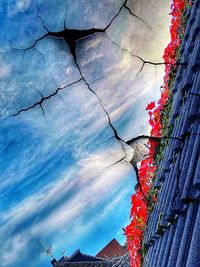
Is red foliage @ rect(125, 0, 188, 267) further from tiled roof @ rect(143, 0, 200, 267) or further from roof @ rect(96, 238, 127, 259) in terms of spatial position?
roof @ rect(96, 238, 127, 259)

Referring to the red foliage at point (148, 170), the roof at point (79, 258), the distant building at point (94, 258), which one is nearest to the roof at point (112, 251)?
the distant building at point (94, 258)

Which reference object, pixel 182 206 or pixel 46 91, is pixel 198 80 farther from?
pixel 46 91

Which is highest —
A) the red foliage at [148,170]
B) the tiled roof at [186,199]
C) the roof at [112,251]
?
the roof at [112,251]

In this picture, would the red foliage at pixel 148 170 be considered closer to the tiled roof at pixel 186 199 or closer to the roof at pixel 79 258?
the tiled roof at pixel 186 199

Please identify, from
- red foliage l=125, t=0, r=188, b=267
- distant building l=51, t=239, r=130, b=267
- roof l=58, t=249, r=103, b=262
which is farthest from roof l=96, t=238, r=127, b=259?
red foliage l=125, t=0, r=188, b=267

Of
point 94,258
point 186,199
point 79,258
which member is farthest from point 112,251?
point 186,199

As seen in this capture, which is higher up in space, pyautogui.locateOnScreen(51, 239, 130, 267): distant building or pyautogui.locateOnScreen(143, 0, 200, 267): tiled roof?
pyautogui.locateOnScreen(51, 239, 130, 267): distant building

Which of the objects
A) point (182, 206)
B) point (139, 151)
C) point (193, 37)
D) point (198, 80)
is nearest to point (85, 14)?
point (139, 151)

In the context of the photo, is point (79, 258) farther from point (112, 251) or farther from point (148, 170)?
point (148, 170)
